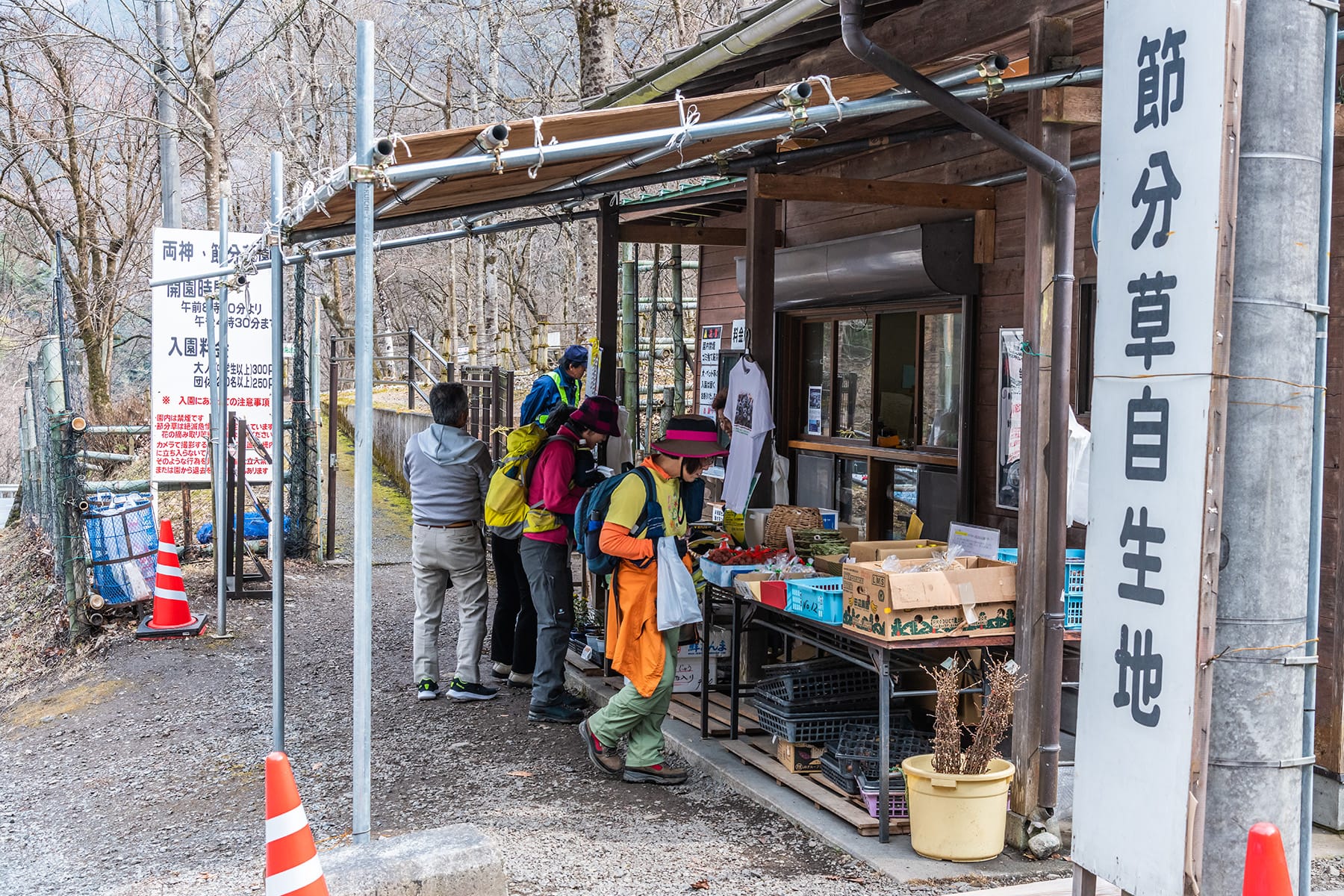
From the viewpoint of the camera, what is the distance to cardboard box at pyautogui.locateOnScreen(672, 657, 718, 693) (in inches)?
298

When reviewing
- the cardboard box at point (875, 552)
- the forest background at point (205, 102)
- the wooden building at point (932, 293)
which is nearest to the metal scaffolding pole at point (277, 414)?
the wooden building at point (932, 293)

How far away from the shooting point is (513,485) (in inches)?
298

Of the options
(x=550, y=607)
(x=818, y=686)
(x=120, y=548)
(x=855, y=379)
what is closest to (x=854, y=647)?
(x=818, y=686)

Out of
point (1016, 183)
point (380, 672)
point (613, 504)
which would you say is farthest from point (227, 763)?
point (1016, 183)

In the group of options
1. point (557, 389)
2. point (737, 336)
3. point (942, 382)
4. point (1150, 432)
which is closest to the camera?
point (1150, 432)

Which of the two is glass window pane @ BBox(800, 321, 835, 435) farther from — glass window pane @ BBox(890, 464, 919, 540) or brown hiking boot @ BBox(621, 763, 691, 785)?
brown hiking boot @ BBox(621, 763, 691, 785)

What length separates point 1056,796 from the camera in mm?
5340

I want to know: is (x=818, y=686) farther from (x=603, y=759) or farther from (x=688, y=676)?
(x=688, y=676)

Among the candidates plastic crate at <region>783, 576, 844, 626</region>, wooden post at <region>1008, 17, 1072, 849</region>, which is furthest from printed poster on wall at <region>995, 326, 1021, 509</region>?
wooden post at <region>1008, 17, 1072, 849</region>

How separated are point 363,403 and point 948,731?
277cm

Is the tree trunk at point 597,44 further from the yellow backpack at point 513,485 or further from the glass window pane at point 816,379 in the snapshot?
the yellow backpack at point 513,485

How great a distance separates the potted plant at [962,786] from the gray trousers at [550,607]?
9.48ft

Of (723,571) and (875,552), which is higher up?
(875,552)

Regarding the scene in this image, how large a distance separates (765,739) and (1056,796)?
1802mm
